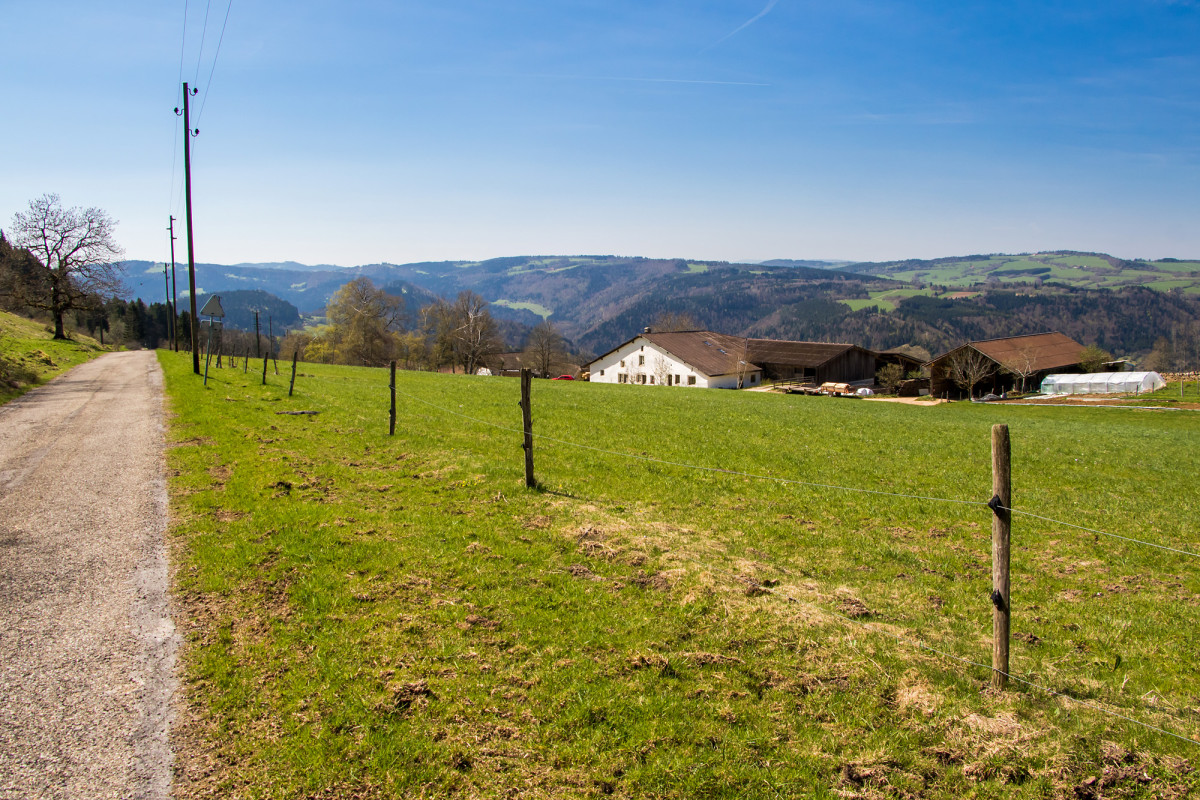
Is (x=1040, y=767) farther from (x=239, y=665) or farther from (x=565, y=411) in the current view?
(x=565, y=411)

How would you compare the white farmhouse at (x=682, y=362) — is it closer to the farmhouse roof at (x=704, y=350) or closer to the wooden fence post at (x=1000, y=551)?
the farmhouse roof at (x=704, y=350)

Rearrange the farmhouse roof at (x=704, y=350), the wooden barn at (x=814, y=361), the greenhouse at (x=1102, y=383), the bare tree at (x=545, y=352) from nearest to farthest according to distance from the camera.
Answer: the greenhouse at (x=1102, y=383) < the wooden barn at (x=814, y=361) < the farmhouse roof at (x=704, y=350) < the bare tree at (x=545, y=352)

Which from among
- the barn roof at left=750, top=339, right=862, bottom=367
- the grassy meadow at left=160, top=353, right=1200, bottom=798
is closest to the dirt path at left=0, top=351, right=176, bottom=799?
the grassy meadow at left=160, top=353, right=1200, bottom=798

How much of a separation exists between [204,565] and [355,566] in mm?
1973

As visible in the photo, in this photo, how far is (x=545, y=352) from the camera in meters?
100

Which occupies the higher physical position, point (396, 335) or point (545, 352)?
point (396, 335)

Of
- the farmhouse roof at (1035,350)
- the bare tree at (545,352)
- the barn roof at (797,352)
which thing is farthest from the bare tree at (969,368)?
the bare tree at (545,352)

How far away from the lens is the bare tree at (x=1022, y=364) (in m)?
70.8

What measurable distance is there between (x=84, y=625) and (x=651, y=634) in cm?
619

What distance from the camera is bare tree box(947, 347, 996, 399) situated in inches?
2724

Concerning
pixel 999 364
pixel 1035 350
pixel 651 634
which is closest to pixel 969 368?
pixel 999 364

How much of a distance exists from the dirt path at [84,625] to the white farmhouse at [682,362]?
69248 millimetres

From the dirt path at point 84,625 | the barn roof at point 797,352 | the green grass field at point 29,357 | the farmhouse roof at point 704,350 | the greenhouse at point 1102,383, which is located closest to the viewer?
the dirt path at point 84,625

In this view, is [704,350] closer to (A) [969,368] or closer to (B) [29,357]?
(A) [969,368]
